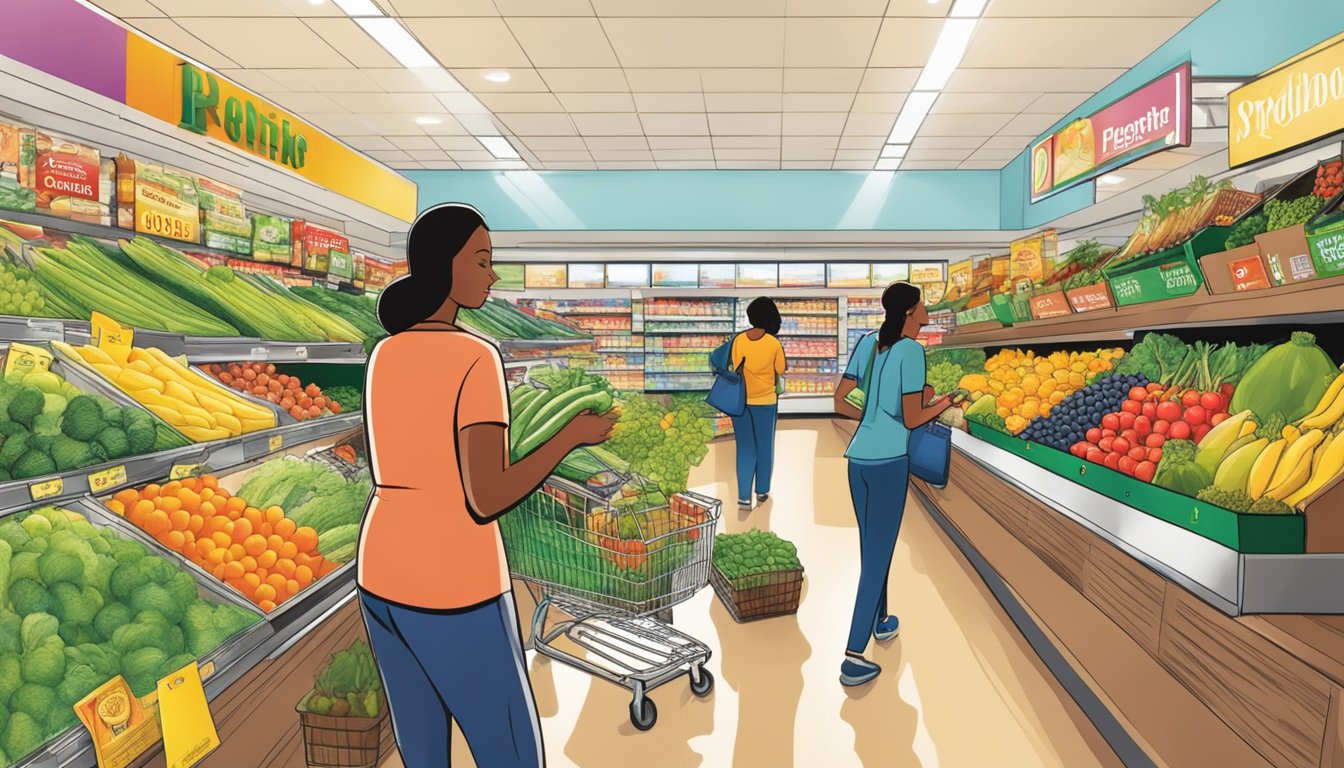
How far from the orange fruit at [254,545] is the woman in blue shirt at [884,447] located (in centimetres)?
212

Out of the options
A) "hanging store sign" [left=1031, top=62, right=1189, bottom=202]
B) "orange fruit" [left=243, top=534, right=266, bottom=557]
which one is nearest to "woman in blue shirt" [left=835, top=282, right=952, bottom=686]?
"orange fruit" [left=243, top=534, right=266, bottom=557]

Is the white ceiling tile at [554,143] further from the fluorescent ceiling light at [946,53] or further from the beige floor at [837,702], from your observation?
the beige floor at [837,702]

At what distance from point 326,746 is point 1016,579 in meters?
2.99

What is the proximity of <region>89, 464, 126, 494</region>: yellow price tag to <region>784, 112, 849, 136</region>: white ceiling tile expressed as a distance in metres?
7.51

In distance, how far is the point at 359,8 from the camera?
5.54m

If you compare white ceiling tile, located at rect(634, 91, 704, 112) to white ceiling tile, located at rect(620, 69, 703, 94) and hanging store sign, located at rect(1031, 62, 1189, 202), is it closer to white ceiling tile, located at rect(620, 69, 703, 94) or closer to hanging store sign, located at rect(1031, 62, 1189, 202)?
white ceiling tile, located at rect(620, 69, 703, 94)

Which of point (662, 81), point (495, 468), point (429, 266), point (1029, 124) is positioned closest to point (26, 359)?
point (429, 266)

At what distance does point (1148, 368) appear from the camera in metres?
3.23

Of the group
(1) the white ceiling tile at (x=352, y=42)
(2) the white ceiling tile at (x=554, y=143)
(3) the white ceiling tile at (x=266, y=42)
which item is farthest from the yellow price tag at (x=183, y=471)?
(2) the white ceiling tile at (x=554, y=143)

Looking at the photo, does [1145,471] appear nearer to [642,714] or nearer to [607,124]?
[642,714]

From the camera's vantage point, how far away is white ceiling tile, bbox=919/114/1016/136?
8133 millimetres

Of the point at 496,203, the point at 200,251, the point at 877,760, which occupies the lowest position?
the point at 877,760

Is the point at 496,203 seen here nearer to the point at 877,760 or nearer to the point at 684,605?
the point at 684,605

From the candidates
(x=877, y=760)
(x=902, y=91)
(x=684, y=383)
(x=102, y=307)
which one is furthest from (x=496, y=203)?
(x=877, y=760)
